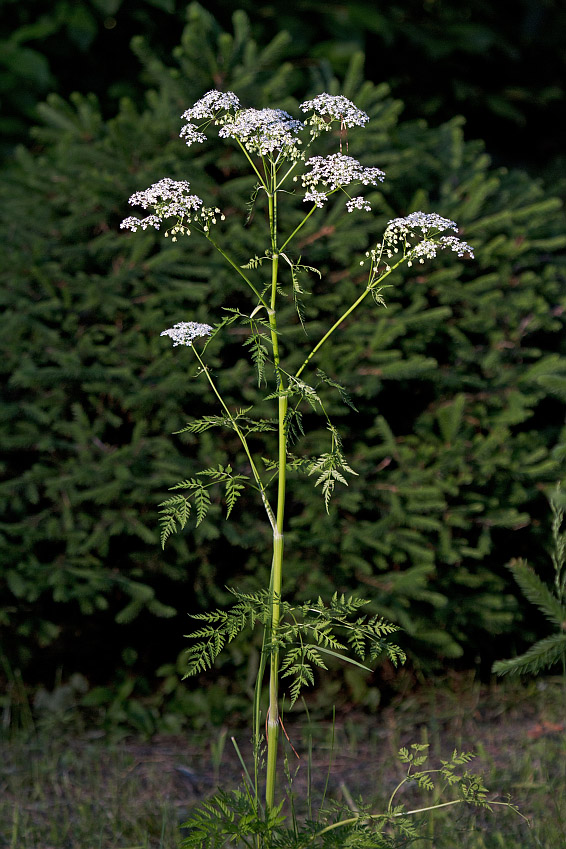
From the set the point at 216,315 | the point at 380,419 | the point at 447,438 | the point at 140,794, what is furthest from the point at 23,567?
the point at 447,438

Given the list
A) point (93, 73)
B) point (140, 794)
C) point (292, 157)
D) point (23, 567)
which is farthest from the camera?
point (93, 73)

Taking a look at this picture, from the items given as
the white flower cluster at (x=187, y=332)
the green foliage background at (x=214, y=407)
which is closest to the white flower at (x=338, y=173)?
the white flower cluster at (x=187, y=332)

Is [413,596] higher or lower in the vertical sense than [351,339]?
lower

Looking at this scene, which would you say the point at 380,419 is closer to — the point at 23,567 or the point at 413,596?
the point at 413,596

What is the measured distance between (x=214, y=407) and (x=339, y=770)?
1290 millimetres

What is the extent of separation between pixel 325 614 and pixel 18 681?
197 cm

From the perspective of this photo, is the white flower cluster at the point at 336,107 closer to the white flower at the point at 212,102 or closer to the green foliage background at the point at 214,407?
the white flower at the point at 212,102

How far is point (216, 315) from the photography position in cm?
302

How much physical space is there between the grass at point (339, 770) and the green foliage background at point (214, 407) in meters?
0.22

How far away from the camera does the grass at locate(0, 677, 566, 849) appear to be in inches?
87.2

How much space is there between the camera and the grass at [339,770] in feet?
7.27

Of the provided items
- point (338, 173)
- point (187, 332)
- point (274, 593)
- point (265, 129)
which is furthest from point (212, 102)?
point (274, 593)

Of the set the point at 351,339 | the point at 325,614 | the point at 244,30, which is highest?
the point at 244,30

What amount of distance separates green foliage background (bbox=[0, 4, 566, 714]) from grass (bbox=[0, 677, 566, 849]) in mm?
216
